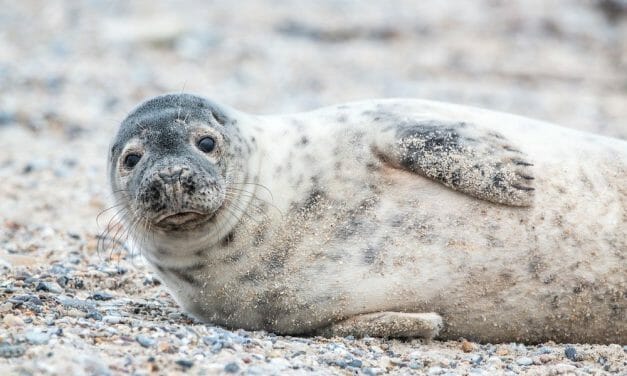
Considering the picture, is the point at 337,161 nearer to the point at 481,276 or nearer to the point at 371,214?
the point at 371,214

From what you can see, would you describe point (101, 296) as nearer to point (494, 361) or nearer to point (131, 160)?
point (131, 160)

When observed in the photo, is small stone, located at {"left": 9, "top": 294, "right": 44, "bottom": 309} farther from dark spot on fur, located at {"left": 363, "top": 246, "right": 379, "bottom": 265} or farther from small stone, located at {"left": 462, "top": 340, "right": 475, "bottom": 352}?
small stone, located at {"left": 462, "top": 340, "right": 475, "bottom": 352}

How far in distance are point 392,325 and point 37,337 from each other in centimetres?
141

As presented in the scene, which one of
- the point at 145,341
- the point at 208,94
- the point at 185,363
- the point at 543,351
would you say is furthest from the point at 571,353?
the point at 208,94

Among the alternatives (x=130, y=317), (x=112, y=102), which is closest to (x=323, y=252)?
(x=130, y=317)

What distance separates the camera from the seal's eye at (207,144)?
4172mm

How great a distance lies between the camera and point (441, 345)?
4102mm

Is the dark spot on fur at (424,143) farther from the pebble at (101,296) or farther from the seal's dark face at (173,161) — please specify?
the pebble at (101,296)

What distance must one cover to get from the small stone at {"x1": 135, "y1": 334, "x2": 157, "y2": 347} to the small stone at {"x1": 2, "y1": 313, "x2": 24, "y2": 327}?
455 mm

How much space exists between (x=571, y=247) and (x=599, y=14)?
28.1 feet

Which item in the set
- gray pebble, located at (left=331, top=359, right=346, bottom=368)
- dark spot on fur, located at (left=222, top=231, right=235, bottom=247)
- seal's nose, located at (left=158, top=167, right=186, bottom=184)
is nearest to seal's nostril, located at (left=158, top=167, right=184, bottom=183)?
seal's nose, located at (left=158, top=167, right=186, bottom=184)

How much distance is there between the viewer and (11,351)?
10.8 feet

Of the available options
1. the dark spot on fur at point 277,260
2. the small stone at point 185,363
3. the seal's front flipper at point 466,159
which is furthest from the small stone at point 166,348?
the seal's front flipper at point 466,159

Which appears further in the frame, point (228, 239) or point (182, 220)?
point (228, 239)
